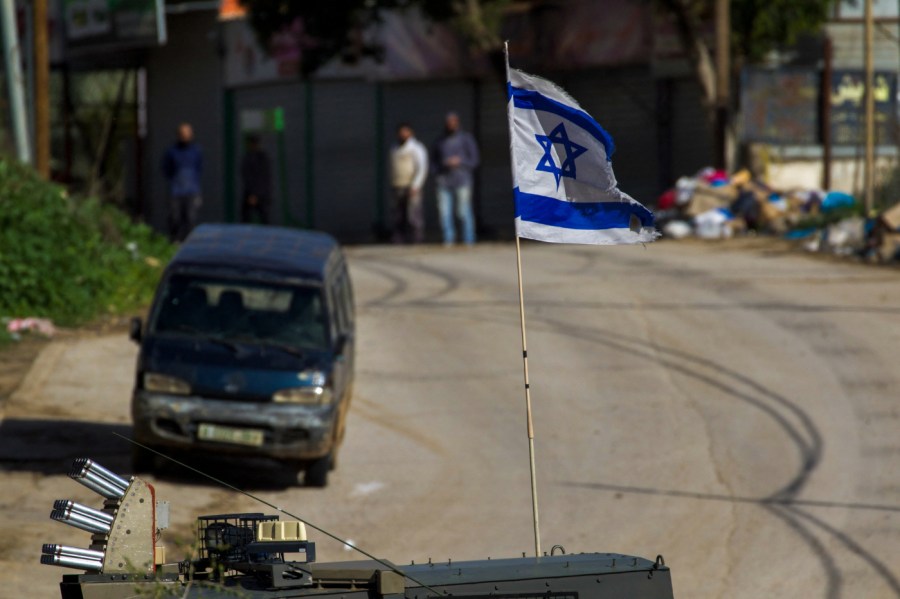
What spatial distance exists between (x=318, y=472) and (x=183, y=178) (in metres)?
12.5

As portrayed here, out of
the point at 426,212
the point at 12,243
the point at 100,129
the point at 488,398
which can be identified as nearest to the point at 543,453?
the point at 488,398

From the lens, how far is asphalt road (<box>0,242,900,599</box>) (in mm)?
10859

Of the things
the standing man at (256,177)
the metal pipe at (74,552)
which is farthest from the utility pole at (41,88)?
the metal pipe at (74,552)

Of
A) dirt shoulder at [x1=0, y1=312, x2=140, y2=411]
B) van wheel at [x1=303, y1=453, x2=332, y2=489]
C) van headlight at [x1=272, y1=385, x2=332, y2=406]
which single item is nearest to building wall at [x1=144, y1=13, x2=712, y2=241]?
dirt shoulder at [x1=0, y1=312, x2=140, y2=411]

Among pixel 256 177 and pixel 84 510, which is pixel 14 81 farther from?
pixel 84 510

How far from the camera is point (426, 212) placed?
3356 centimetres

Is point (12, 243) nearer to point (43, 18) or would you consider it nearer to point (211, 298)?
point (43, 18)

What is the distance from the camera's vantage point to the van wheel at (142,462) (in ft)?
40.9

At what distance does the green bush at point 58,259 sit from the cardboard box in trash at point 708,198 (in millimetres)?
9778

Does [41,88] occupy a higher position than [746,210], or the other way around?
[41,88]

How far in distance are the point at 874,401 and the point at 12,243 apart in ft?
35.6

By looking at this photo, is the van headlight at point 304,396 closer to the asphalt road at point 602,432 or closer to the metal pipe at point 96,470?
the asphalt road at point 602,432

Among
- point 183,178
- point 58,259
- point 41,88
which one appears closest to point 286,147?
point 183,178

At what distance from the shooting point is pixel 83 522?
564 centimetres
